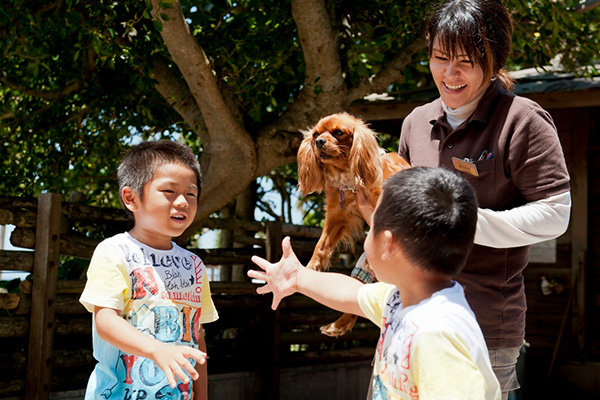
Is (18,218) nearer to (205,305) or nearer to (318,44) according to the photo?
(318,44)

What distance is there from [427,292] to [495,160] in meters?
0.65

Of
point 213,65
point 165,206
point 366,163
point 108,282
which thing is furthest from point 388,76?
point 108,282

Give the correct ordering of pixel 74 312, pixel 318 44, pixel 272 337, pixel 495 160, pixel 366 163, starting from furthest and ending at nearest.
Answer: pixel 272 337 < pixel 318 44 < pixel 74 312 < pixel 366 163 < pixel 495 160

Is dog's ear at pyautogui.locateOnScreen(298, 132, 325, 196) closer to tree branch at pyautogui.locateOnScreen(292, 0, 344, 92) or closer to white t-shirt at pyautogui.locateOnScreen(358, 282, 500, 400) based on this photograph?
white t-shirt at pyautogui.locateOnScreen(358, 282, 500, 400)

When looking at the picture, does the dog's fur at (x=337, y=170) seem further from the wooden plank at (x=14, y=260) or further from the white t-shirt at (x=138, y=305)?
the wooden plank at (x=14, y=260)

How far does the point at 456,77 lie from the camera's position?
8.07 ft

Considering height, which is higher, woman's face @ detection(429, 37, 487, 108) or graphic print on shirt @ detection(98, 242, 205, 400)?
woman's face @ detection(429, 37, 487, 108)

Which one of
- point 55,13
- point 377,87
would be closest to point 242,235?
point 377,87

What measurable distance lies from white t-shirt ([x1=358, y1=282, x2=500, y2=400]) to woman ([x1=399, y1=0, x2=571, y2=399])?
432 mm

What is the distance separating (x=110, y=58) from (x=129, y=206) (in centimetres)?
434

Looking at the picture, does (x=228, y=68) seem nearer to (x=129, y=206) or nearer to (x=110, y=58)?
(x=110, y=58)

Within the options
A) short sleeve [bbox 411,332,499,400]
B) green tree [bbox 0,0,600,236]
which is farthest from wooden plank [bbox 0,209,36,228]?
short sleeve [bbox 411,332,499,400]

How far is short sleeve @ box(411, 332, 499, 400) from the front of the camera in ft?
5.55

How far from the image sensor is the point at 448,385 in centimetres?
169
